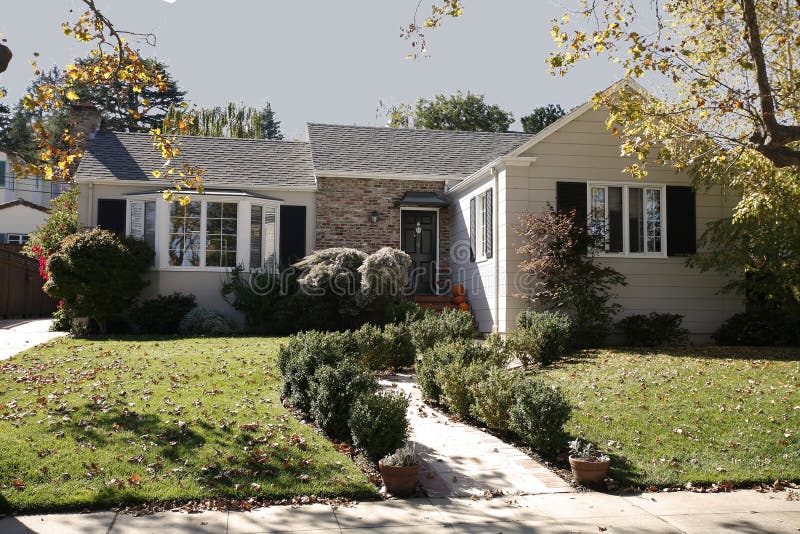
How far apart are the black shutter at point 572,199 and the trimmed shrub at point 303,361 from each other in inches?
268

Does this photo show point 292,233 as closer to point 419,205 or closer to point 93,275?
point 419,205

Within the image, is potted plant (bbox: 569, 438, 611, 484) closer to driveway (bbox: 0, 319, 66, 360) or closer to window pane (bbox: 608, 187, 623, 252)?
window pane (bbox: 608, 187, 623, 252)

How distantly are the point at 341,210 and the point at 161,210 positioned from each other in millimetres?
4383

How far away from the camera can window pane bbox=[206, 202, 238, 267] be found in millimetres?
16688

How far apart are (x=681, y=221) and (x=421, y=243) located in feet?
21.3

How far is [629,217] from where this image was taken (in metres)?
14.2

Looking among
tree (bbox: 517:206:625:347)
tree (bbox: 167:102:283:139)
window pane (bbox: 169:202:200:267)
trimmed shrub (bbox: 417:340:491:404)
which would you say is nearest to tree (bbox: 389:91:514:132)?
tree (bbox: 167:102:283:139)

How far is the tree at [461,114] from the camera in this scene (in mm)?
38500

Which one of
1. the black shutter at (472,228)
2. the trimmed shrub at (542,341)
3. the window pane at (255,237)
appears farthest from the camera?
the window pane at (255,237)

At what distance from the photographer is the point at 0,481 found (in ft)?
17.6

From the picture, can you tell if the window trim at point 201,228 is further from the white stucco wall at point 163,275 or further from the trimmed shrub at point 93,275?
the trimmed shrub at point 93,275

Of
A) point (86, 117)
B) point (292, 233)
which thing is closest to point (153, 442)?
point (292, 233)

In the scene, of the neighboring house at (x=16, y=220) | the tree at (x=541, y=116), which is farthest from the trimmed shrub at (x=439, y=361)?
the tree at (x=541, y=116)

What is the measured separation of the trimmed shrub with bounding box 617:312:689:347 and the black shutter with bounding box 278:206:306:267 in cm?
797
